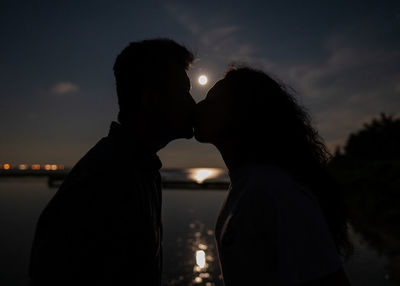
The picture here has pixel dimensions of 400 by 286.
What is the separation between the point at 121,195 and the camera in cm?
169

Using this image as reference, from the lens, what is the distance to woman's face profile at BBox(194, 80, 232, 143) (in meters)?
2.43

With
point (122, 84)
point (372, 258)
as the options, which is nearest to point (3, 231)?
point (122, 84)

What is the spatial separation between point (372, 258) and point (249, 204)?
53.2 feet

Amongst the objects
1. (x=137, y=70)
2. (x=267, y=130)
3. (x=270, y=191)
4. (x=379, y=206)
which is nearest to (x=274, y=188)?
(x=270, y=191)

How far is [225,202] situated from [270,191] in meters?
0.54

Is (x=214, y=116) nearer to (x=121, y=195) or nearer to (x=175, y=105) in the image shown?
(x=175, y=105)

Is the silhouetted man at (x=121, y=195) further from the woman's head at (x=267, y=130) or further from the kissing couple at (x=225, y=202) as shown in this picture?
the woman's head at (x=267, y=130)

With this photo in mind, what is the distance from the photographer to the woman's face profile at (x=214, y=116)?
7.97 ft

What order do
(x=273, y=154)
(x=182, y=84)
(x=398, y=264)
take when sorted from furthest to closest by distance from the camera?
(x=398, y=264) < (x=182, y=84) < (x=273, y=154)

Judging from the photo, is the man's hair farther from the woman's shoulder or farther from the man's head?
the woman's shoulder

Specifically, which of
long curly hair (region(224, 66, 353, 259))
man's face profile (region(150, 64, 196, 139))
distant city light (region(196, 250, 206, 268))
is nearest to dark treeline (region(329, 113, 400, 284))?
distant city light (region(196, 250, 206, 268))

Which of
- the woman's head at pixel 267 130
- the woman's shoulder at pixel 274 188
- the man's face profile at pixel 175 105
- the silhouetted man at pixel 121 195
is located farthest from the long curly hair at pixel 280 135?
the silhouetted man at pixel 121 195

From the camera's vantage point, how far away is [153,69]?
2.47 m

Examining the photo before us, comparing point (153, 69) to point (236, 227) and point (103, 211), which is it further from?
point (236, 227)
